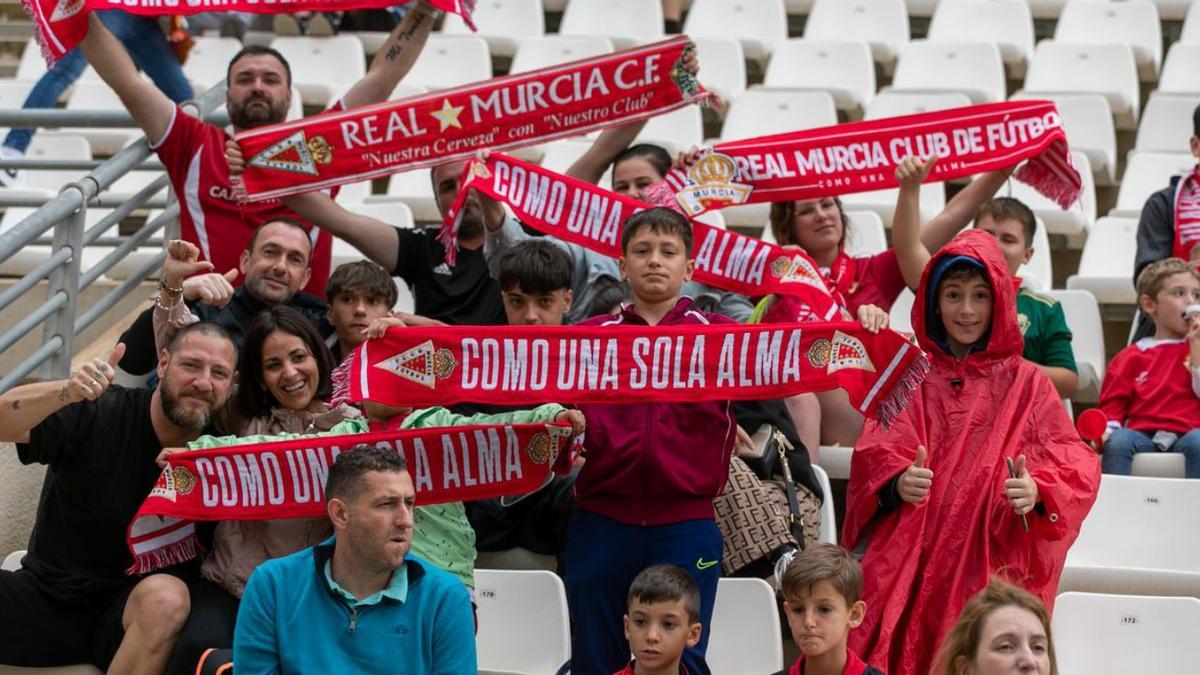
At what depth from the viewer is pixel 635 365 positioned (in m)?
5.10

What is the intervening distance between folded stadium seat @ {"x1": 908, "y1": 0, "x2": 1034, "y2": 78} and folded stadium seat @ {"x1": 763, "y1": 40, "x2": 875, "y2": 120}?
51 centimetres

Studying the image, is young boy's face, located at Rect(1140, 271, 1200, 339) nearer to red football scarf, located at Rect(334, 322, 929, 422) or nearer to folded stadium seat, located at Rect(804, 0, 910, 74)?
red football scarf, located at Rect(334, 322, 929, 422)

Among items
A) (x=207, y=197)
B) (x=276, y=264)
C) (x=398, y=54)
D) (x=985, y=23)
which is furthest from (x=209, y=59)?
(x=276, y=264)

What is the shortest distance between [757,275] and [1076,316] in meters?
1.68

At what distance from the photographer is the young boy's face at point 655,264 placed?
5281 millimetres

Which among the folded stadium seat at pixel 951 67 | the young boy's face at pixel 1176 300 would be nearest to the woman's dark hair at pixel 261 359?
the young boy's face at pixel 1176 300

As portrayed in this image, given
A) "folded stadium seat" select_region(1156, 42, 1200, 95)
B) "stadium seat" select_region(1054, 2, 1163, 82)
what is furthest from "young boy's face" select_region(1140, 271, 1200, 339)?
"stadium seat" select_region(1054, 2, 1163, 82)

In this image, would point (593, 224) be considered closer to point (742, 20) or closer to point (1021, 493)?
point (1021, 493)

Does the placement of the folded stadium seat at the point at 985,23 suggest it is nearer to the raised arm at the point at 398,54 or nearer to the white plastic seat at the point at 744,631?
the raised arm at the point at 398,54

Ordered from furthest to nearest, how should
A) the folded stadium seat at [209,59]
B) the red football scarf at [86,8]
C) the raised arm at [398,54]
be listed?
1. the folded stadium seat at [209,59]
2. the raised arm at [398,54]
3. the red football scarf at [86,8]

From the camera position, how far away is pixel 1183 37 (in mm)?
10023

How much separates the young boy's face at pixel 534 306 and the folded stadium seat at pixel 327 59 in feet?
14.9

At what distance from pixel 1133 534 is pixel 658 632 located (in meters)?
1.94

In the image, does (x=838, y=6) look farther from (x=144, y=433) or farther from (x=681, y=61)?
(x=144, y=433)
